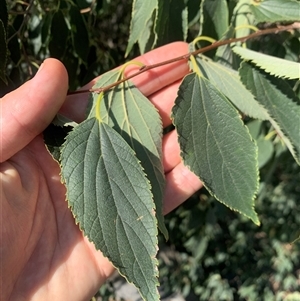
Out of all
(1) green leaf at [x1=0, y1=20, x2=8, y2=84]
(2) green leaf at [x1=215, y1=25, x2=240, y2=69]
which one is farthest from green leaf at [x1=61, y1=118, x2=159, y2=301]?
(2) green leaf at [x1=215, y1=25, x2=240, y2=69]

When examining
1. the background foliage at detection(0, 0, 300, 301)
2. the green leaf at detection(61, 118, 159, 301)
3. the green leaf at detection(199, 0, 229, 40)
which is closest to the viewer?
the green leaf at detection(61, 118, 159, 301)

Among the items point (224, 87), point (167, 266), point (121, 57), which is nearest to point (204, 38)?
point (224, 87)

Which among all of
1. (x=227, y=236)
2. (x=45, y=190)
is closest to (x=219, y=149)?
(x=45, y=190)

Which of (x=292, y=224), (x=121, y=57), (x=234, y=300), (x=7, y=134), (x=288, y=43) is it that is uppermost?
(x=7, y=134)

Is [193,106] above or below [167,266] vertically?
above

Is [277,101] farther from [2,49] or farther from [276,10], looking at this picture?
[2,49]

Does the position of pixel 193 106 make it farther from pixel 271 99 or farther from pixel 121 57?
pixel 121 57

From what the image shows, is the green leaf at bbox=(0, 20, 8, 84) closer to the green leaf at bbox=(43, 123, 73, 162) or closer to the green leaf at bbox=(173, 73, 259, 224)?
the green leaf at bbox=(43, 123, 73, 162)
